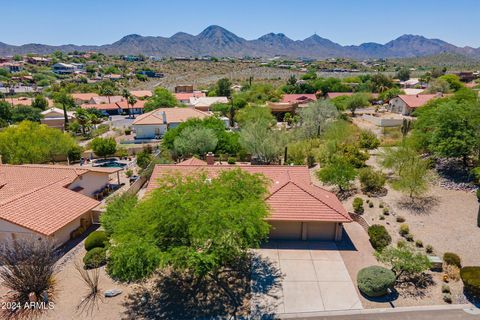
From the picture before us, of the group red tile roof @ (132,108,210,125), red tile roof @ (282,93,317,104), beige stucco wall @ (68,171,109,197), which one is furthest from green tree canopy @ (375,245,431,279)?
red tile roof @ (282,93,317,104)

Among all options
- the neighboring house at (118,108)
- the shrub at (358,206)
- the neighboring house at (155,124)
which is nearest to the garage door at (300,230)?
the shrub at (358,206)

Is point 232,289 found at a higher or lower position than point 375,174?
lower

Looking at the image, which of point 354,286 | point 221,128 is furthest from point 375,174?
point 221,128

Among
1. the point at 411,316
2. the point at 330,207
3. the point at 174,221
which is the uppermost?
the point at 174,221

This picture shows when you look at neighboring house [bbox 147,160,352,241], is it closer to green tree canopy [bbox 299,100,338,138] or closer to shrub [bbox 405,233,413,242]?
shrub [bbox 405,233,413,242]

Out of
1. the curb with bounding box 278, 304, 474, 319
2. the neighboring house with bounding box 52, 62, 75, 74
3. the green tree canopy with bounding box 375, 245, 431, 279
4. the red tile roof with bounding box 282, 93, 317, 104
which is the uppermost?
the neighboring house with bounding box 52, 62, 75, 74

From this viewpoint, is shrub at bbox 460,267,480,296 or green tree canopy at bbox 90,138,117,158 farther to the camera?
green tree canopy at bbox 90,138,117,158

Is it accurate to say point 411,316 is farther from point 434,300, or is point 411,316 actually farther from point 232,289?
point 232,289

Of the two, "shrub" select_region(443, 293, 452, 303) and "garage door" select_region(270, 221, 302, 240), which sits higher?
"garage door" select_region(270, 221, 302, 240)
